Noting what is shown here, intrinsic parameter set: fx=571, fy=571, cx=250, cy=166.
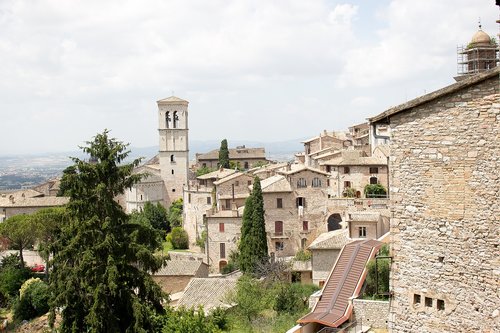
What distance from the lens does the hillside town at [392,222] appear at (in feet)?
26.0

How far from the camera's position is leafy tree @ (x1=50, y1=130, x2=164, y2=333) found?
67.9 ft

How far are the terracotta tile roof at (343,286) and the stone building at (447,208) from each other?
38.5 ft

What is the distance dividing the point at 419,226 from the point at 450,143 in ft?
4.44

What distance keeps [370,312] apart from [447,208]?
12870 millimetres

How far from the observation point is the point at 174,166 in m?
77.7

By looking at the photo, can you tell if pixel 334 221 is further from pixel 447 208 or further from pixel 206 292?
pixel 447 208

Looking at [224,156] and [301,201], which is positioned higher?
[224,156]

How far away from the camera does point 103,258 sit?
843 inches

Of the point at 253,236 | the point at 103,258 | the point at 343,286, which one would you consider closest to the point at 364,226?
the point at 253,236

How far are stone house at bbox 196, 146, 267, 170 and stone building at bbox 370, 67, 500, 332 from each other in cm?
8277

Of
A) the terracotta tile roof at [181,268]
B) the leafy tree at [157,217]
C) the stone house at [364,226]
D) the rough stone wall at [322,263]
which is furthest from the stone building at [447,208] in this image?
the leafy tree at [157,217]

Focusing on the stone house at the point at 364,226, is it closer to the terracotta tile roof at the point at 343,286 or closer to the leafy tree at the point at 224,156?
the terracotta tile roof at the point at 343,286

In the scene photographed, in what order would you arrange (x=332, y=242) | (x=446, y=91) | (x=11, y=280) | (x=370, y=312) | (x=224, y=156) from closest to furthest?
(x=446, y=91), (x=370, y=312), (x=332, y=242), (x=11, y=280), (x=224, y=156)

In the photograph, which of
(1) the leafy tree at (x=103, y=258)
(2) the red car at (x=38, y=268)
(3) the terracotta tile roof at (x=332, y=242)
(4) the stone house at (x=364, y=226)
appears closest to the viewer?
(1) the leafy tree at (x=103, y=258)
